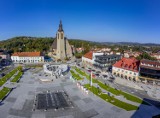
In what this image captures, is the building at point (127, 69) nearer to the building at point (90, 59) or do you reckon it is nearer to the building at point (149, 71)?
the building at point (149, 71)

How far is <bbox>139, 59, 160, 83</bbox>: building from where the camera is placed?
5103 centimetres


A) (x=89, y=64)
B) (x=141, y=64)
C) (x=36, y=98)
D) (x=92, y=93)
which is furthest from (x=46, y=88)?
(x=89, y=64)

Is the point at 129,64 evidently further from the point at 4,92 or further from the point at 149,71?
the point at 4,92

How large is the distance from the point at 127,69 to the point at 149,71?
8.01m

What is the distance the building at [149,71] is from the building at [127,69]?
2.05 metres

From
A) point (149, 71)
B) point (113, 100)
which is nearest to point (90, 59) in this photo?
point (149, 71)

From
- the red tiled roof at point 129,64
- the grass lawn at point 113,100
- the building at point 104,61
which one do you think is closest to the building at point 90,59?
the building at point 104,61

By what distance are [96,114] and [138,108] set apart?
983 cm

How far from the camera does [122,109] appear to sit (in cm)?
3209

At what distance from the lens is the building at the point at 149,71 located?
5103 centimetres

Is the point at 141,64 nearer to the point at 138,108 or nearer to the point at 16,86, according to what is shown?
the point at 138,108

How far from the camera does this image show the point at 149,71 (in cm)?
5212

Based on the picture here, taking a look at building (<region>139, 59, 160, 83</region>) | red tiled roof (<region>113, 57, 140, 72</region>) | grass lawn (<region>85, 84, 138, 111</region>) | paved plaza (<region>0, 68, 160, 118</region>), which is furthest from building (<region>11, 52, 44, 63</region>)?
building (<region>139, 59, 160, 83</region>)

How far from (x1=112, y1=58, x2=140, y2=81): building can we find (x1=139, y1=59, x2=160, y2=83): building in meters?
2.05
